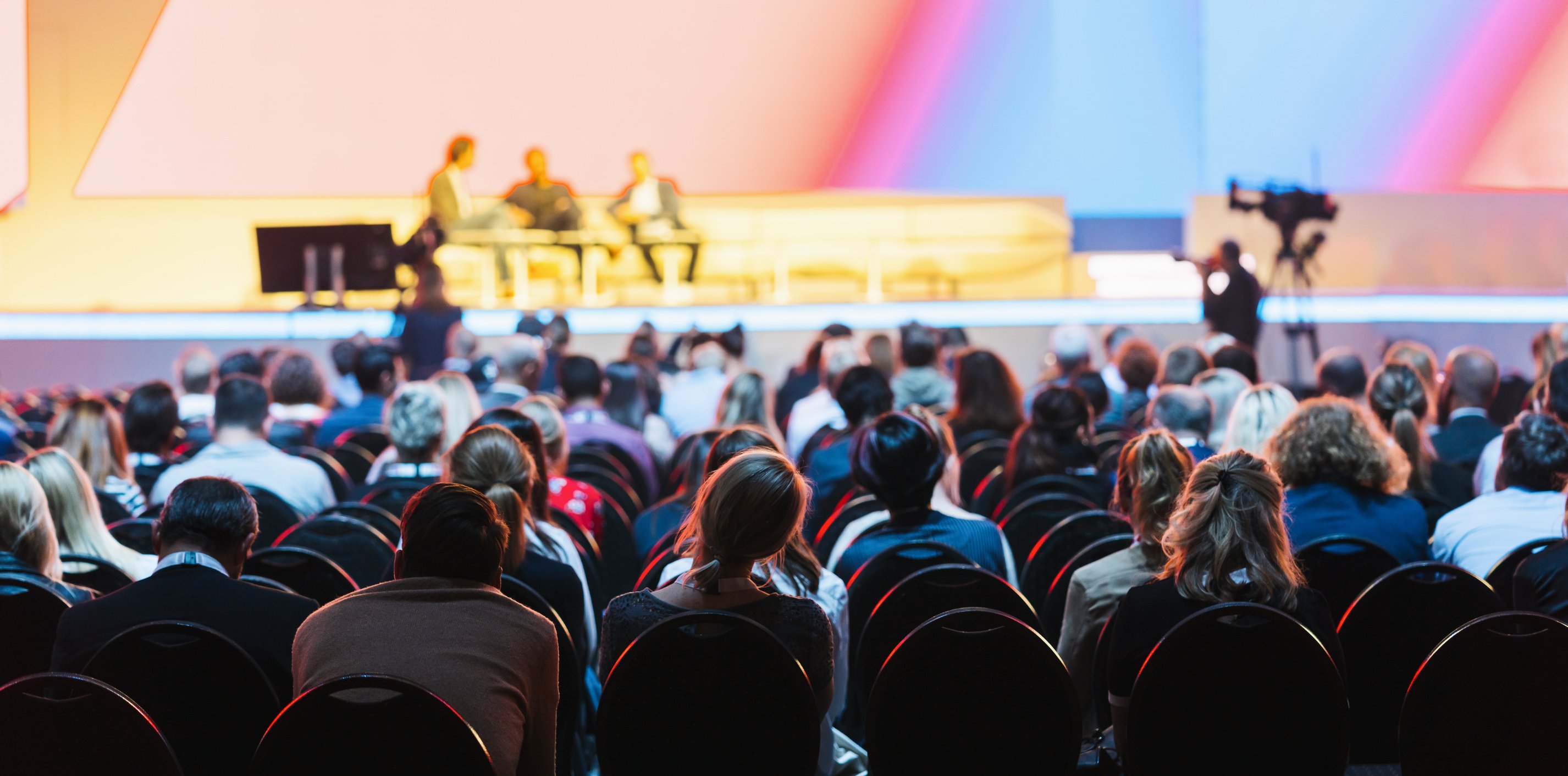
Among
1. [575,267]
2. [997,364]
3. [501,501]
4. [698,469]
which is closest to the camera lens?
[501,501]

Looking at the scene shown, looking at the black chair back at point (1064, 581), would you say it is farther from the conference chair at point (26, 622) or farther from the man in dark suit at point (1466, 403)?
the man in dark suit at point (1466, 403)

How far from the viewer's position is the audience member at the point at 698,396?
623 cm

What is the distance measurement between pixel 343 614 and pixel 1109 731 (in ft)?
5.00

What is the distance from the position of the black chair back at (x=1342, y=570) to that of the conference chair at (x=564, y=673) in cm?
155

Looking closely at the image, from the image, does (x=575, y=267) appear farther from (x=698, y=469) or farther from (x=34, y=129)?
(x=698, y=469)

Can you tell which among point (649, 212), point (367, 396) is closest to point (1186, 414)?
point (367, 396)

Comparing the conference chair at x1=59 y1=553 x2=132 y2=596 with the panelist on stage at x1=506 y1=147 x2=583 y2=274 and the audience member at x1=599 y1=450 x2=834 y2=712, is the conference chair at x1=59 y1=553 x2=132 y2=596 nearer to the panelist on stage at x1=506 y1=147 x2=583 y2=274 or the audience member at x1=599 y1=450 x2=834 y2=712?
the audience member at x1=599 y1=450 x2=834 y2=712

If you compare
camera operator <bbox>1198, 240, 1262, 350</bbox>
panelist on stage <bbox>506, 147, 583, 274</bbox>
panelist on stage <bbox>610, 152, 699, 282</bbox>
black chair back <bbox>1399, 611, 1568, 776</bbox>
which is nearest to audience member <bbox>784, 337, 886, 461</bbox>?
black chair back <bbox>1399, 611, 1568, 776</bbox>

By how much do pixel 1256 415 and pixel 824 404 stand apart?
2.14 m

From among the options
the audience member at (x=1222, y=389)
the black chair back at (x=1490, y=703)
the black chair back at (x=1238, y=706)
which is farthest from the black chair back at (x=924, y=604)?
the audience member at (x=1222, y=389)

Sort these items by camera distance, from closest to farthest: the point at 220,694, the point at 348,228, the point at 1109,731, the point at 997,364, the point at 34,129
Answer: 1. the point at 220,694
2. the point at 1109,731
3. the point at 997,364
4. the point at 348,228
5. the point at 34,129

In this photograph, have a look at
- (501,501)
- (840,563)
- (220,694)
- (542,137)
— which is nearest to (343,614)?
(220,694)

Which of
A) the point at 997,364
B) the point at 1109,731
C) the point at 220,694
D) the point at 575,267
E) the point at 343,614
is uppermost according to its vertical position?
the point at 575,267

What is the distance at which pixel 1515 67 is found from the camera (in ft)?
41.8
